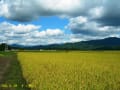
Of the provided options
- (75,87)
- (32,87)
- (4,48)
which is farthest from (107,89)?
(4,48)

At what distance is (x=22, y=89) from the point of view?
15539 mm

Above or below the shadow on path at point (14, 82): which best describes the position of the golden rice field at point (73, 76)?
above

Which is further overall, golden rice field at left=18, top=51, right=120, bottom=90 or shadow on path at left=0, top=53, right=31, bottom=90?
shadow on path at left=0, top=53, right=31, bottom=90

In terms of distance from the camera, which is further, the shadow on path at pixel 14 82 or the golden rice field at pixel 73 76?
the shadow on path at pixel 14 82

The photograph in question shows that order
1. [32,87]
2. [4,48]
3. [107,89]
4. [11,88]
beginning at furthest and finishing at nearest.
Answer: [4,48]
[11,88]
[32,87]
[107,89]

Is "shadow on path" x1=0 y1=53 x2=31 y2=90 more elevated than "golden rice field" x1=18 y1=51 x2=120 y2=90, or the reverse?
"golden rice field" x1=18 y1=51 x2=120 y2=90

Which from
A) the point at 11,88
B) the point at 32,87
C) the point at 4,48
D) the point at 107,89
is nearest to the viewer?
Answer: the point at 107,89

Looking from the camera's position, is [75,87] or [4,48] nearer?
[75,87]

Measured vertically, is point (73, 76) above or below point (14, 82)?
above

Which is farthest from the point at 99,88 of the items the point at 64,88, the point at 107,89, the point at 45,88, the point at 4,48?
the point at 4,48

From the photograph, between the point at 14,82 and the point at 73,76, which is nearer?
the point at 14,82

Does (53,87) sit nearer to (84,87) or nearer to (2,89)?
(84,87)

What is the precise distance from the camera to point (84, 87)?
46.5ft

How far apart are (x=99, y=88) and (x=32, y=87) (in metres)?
3.58
